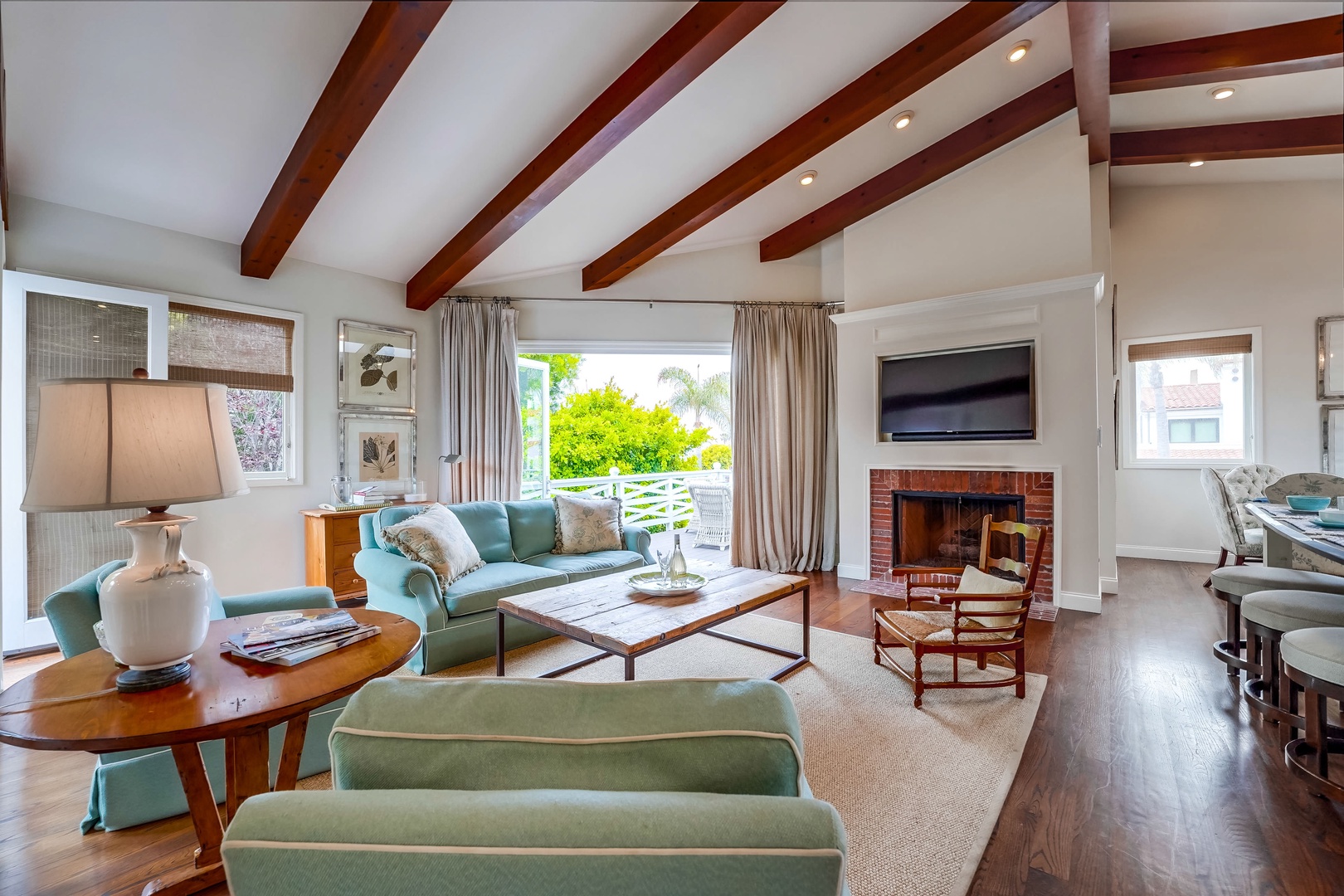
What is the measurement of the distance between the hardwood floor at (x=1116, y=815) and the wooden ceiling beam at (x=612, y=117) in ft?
9.92

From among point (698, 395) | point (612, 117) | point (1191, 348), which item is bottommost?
point (1191, 348)

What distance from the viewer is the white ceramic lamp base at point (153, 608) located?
4.01ft

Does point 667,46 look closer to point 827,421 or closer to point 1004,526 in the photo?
point 1004,526

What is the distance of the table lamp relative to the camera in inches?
45.1

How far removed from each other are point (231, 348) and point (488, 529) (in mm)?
2100

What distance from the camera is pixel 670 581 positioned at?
281 cm

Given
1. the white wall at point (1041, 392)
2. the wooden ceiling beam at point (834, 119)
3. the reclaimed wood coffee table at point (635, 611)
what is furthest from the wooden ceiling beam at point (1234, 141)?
the reclaimed wood coffee table at point (635, 611)

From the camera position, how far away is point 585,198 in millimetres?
4000

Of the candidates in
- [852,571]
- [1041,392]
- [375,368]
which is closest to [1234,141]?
[1041,392]

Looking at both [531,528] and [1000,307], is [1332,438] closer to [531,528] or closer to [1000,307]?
[1000,307]

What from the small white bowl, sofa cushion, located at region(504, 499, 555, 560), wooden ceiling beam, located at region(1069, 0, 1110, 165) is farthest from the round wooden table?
wooden ceiling beam, located at region(1069, 0, 1110, 165)

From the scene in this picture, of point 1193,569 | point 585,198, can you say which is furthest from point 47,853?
point 1193,569

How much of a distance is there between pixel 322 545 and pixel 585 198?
116 inches

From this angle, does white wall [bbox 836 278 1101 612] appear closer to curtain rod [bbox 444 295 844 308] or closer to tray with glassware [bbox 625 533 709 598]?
curtain rod [bbox 444 295 844 308]
